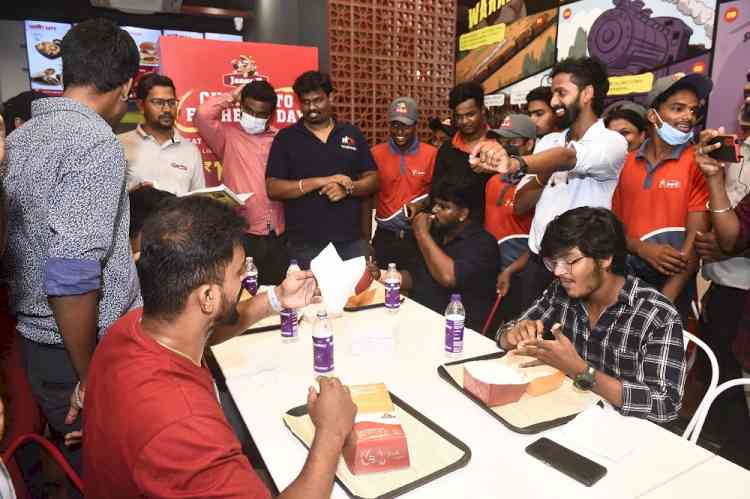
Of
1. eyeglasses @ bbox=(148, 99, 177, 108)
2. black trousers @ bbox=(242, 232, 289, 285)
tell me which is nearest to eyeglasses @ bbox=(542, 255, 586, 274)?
black trousers @ bbox=(242, 232, 289, 285)

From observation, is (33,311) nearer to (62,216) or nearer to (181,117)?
(62,216)

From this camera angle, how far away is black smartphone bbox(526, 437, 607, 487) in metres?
1.14

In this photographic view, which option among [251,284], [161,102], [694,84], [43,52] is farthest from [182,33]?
[694,84]

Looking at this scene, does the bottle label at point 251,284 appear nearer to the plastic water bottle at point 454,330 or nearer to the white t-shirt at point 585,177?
the plastic water bottle at point 454,330

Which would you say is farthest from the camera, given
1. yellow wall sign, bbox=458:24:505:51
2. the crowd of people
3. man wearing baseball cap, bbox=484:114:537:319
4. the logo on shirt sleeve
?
yellow wall sign, bbox=458:24:505:51

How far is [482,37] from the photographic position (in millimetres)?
5648

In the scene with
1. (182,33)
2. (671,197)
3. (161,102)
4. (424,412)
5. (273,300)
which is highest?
(182,33)

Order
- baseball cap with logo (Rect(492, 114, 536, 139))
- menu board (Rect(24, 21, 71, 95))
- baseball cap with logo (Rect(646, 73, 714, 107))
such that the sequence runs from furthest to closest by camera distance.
→ 1. menu board (Rect(24, 21, 71, 95))
2. baseball cap with logo (Rect(492, 114, 536, 139))
3. baseball cap with logo (Rect(646, 73, 714, 107))

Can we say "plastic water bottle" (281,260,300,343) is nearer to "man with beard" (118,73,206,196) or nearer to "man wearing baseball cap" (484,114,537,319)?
"man wearing baseball cap" (484,114,537,319)

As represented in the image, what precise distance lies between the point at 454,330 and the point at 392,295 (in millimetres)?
537

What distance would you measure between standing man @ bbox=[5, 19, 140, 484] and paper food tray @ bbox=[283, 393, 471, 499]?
687mm

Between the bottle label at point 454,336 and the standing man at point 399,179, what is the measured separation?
1.49 metres

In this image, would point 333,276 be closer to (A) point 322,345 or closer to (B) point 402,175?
(A) point 322,345

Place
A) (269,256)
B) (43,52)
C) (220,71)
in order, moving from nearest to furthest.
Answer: (269,256) < (220,71) < (43,52)
